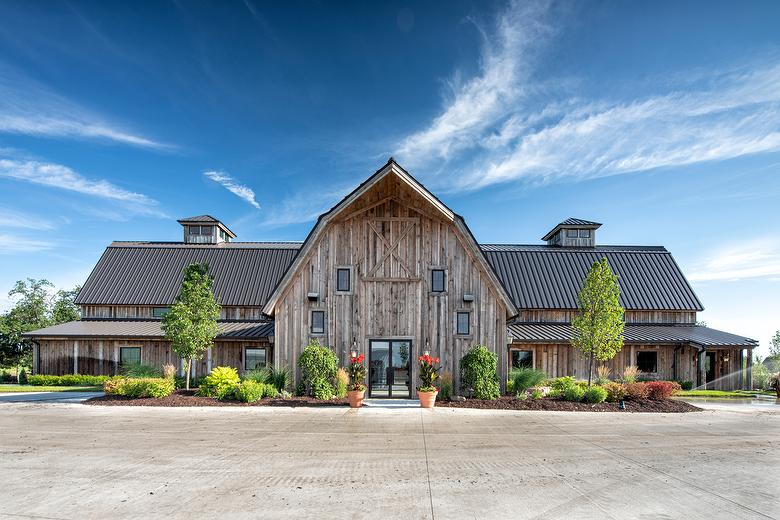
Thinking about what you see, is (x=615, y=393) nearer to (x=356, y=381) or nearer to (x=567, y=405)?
(x=567, y=405)

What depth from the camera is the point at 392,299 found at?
19609 mm

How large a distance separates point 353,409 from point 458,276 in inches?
272

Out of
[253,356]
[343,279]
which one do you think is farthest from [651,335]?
[253,356]

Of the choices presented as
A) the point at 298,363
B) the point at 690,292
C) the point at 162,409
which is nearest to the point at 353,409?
the point at 298,363

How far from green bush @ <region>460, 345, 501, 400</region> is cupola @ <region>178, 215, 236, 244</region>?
22.6 m

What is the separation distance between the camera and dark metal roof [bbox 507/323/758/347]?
25.4 metres

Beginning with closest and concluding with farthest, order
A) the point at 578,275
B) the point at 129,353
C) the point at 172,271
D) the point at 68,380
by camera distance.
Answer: the point at 68,380 → the point at 129,353 → the point at 578,275 → the point at 172,271

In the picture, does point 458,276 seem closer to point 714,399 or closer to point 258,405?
point 258,405

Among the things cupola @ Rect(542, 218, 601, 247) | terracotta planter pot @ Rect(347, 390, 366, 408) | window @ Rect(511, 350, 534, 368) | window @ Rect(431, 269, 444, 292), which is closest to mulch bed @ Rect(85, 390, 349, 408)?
terracotta planter pot @ Rect(347, 390, 366, 408)

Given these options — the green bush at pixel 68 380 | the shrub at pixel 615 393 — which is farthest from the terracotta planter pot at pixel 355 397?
the green bush at pixel 68 380

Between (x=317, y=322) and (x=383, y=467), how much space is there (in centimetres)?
1087

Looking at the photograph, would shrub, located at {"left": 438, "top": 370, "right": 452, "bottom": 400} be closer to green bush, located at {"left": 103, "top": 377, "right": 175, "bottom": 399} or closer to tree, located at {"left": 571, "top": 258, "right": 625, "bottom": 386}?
tree, located at {"left": 571, "top": 258, "right": 625, "bottom": 386}

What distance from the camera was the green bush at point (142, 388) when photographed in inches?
723

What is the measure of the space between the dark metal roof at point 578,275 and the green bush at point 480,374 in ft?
34.9
